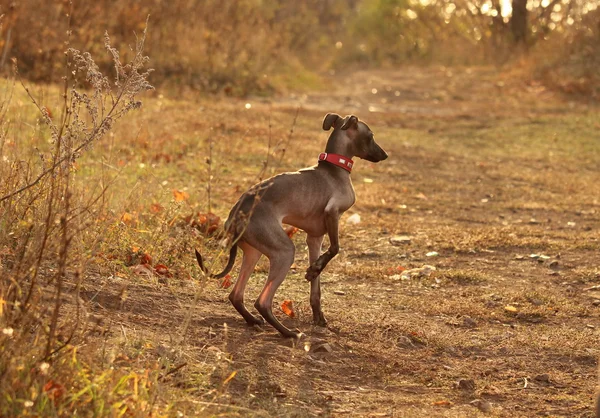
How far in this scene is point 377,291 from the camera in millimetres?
6254

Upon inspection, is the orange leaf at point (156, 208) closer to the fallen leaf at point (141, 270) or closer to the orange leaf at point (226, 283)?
the fallen leaf at point (141, 270)

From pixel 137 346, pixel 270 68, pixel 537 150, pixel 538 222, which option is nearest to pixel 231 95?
pixel 270 68

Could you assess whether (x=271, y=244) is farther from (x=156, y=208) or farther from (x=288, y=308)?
(x=156, y=208)

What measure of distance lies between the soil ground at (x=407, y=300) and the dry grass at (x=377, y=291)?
2cm

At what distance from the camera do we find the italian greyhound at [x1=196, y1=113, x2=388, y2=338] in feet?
15.5

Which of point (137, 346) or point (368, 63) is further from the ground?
point (368, 63)

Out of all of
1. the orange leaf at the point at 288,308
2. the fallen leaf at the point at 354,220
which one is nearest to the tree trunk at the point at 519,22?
the fallen leaf at the point at 354,220

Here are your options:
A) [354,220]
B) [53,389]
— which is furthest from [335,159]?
[354,220]

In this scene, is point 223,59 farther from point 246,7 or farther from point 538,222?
point 538,222

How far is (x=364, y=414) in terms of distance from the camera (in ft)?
13.1

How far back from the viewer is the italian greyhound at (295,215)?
4727 millimetres

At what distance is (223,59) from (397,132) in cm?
478

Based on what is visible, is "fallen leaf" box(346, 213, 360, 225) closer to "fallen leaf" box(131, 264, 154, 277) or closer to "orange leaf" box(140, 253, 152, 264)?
"orange leaf" box(140, 253, 152, 264)

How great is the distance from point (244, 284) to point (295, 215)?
48cm
